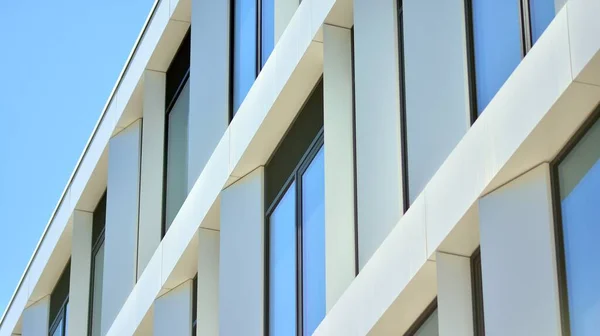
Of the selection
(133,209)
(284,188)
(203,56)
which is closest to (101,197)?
(133,209)

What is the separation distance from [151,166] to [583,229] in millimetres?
13651

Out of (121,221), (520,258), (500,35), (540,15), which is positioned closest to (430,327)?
(520,258)

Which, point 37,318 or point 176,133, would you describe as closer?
point 176,133

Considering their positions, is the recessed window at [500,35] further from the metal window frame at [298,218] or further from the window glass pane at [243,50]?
the window glass pane at [243,50]

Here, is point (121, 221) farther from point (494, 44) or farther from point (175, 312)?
point (494, 44)

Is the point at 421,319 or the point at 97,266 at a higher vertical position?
the point at 97,266

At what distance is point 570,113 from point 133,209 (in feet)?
46.5

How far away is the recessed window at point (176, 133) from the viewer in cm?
2273

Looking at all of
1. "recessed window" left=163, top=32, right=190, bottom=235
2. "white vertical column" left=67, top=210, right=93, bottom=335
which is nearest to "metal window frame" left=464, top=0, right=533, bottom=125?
"recessed window" left=163, top=32, right=190, bottom=235

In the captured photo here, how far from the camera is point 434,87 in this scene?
13.5m

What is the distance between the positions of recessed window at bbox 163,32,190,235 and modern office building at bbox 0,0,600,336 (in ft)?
0.17

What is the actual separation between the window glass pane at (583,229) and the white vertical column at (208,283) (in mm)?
9206

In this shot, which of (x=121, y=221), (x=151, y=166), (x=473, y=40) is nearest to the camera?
(x=473, y=40)

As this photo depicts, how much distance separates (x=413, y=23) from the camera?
46.2ft
